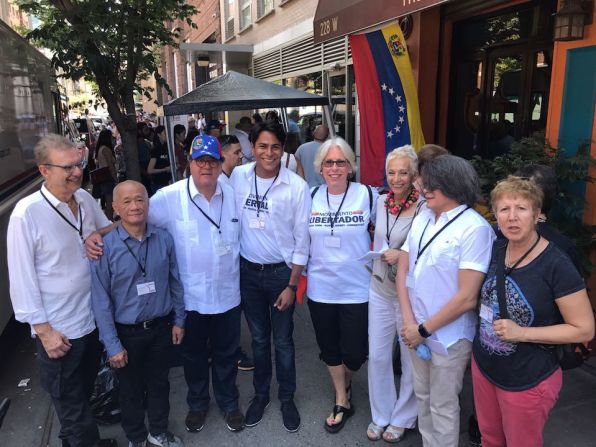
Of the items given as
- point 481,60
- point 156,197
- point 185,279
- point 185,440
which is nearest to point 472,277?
point 185,279

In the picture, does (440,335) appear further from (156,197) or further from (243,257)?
(156,197)

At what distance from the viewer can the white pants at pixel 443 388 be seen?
226 centimetres

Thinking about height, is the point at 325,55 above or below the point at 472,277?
above

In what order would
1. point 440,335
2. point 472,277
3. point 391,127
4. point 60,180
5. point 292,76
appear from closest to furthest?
point 472,277 → point 440,335 → point 60,180 → point 391,127 → point 292,76

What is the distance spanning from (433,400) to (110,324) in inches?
68.1

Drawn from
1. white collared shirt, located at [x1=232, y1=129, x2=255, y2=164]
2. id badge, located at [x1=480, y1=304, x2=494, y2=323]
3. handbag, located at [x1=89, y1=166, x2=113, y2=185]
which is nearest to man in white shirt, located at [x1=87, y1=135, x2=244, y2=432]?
id badge, located at [x1=480, y1=304, x2=494, y2=323]

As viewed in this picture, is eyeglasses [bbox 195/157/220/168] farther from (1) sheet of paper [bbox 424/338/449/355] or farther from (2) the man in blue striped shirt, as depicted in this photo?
(1) sheet of paper [bbox 424/338/449/355]

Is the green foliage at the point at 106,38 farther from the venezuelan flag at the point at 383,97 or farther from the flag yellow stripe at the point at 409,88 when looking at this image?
the flag yellow stripe at the point at 409,88

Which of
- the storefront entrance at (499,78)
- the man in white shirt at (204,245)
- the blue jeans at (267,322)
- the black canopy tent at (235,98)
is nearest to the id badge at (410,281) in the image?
the blue jeans at (267,322)

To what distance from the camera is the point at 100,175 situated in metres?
7.59

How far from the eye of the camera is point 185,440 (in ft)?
9.79

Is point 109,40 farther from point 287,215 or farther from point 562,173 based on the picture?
point 562,173

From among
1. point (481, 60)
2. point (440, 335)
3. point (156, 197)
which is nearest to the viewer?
point (440, 335)

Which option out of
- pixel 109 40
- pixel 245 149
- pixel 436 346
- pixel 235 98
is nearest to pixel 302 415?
pixel 436 346
